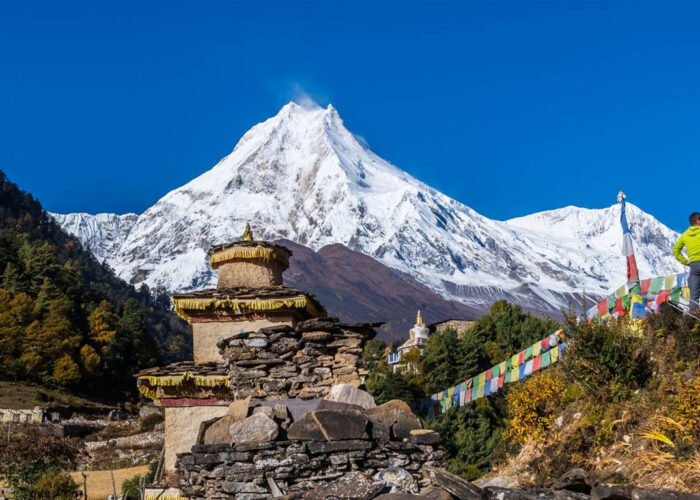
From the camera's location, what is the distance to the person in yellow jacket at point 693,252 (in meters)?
11.0

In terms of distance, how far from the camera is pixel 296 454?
22.6 ft

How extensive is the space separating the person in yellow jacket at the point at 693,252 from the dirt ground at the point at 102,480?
16.3 m

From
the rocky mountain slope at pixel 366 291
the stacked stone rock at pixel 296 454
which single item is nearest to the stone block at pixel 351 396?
the stacked stone rock at pixel 296 454

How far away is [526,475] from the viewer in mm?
11203

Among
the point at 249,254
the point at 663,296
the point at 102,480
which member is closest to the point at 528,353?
the point at 663,296

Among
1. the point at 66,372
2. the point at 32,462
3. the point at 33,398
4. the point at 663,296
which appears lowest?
the point at 32,462

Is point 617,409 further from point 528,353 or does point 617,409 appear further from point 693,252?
point 528,353

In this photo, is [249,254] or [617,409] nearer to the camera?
[617,409]

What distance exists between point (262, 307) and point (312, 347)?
26.1ft

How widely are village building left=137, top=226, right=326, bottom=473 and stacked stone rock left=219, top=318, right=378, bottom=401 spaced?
4.53 metres

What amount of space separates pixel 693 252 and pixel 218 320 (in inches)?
391

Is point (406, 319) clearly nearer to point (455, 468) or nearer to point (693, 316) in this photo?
point (455, 468)

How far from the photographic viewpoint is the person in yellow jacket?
11.0 metres

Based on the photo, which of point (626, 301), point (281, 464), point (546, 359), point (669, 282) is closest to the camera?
point (281, 464)
